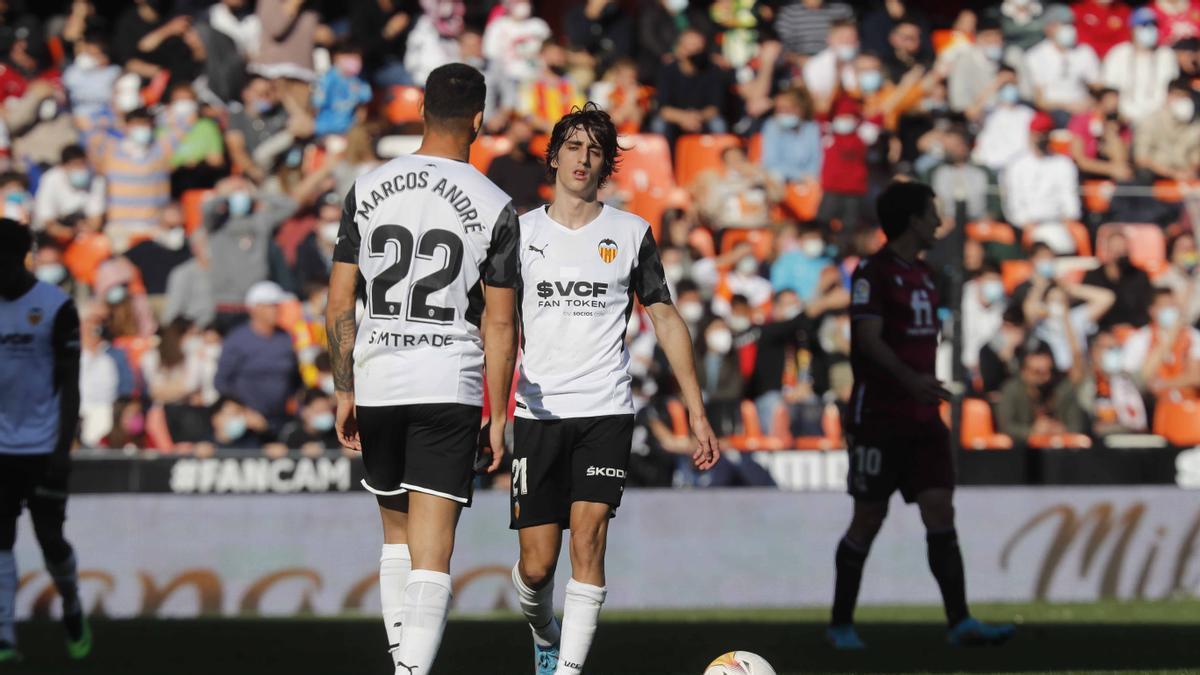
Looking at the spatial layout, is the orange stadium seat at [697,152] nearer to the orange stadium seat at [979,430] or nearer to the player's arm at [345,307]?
the orange stadium seat at [979,430]

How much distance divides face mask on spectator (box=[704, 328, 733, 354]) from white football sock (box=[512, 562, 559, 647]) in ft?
26.6

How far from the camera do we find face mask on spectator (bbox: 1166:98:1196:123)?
63.5 ft

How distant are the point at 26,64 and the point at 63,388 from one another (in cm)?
1113

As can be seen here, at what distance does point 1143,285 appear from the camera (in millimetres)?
15492

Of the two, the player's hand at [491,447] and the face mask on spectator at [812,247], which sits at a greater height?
the face mask on spectator at [812,247]

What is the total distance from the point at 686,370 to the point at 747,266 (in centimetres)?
1012

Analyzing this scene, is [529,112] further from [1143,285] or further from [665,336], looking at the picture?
[665,336]

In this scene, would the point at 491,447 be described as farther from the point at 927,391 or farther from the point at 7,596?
the point at 7,596

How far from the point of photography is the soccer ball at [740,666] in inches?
262

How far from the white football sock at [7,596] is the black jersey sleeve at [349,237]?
155 inches

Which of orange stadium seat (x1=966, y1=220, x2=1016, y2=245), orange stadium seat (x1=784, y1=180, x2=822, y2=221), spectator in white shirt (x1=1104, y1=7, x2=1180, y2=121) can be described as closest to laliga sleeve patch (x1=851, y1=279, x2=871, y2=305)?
orange stadium seat (x1=966, y1=220, x2=1016, y2=245)

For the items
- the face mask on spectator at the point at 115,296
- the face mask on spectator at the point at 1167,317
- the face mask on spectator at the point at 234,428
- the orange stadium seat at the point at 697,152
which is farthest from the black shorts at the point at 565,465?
the orange stadium seat at the point at 697,152

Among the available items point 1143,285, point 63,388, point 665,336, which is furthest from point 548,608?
point 1143,285

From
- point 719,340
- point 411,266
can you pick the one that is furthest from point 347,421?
point 719,340
